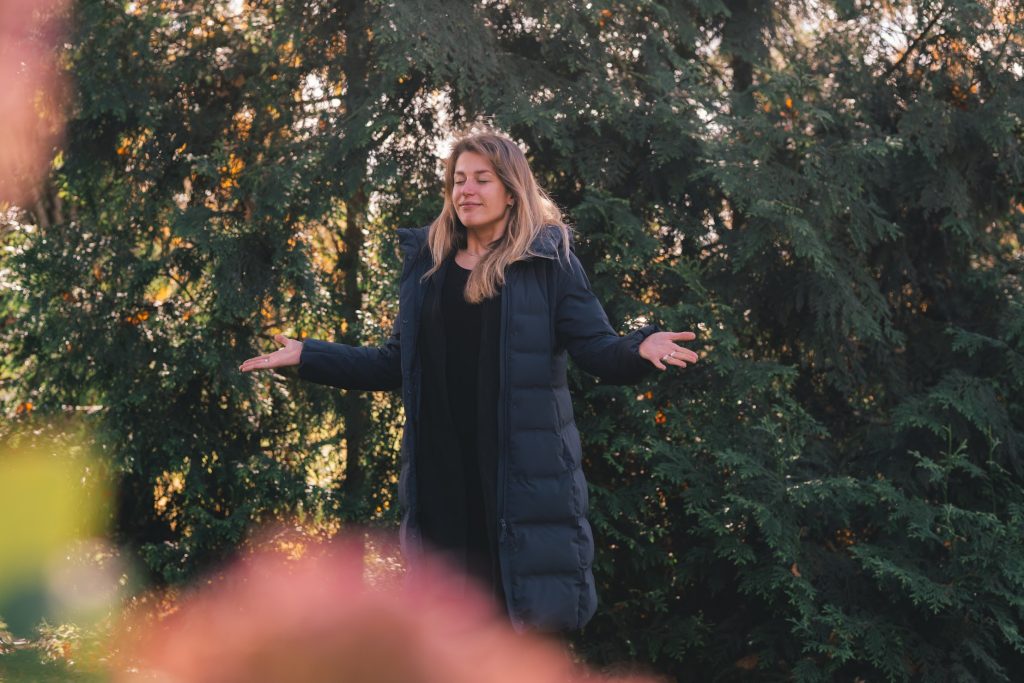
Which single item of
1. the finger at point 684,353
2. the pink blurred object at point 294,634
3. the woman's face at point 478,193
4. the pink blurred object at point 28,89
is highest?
the pink blurred object at point 28,89

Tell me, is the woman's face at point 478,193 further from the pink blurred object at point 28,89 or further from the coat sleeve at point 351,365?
the pink blurred object at point 28,89

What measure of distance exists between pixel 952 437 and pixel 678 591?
1.35 m

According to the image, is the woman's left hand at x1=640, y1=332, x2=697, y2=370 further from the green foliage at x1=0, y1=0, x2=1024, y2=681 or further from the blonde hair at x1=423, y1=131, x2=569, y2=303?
the green foliage at x1=0, y1=0, x2=1024, y2=681

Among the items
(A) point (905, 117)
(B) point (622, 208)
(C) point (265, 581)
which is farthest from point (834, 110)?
(C) point (265, 581)

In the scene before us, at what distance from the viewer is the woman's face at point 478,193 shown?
3.04 metres

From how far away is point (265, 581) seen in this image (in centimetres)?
486

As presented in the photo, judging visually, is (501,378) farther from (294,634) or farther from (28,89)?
(28,89)

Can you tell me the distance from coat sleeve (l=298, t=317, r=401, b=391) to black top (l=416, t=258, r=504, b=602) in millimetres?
213

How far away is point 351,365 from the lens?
3.20 metres

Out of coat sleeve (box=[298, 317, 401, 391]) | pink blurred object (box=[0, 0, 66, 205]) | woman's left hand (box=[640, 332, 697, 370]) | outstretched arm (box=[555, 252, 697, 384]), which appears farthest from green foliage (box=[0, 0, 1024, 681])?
woman's left hand (box=[640, 332, 697, 370])

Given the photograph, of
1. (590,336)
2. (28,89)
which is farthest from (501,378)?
(28,89)

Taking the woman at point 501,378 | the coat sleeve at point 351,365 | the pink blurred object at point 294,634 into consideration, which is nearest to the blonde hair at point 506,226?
the woman at point 501,378

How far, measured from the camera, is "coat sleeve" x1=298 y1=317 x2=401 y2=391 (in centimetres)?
317

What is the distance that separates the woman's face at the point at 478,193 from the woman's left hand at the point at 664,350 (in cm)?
61
